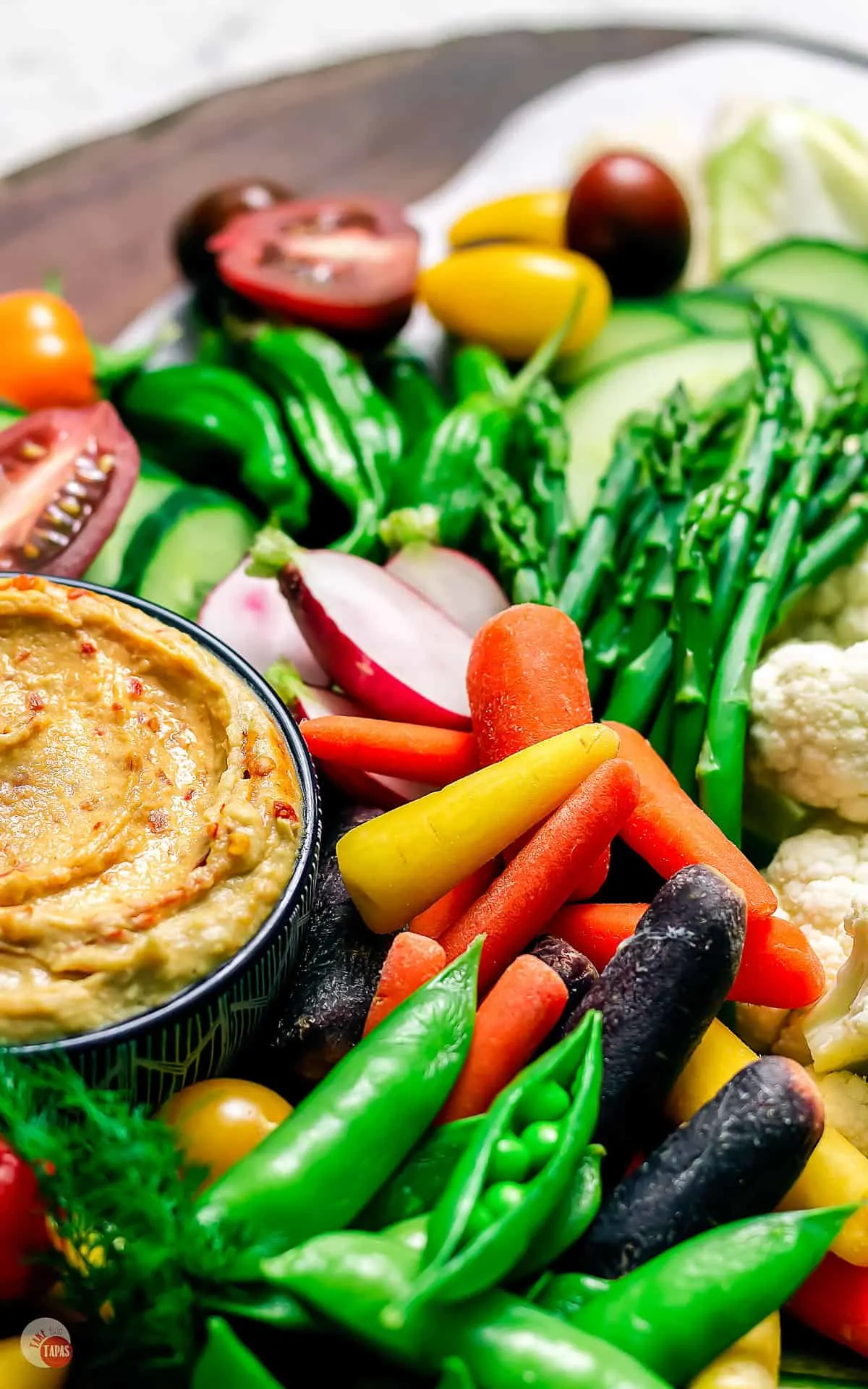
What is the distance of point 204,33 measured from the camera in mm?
5051

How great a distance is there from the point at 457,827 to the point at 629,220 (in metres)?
2.12

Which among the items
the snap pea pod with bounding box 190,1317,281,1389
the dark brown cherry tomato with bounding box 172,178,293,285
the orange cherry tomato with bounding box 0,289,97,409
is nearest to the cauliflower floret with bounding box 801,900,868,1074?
the snap pea pod with bounding box 190,1317,281,1389

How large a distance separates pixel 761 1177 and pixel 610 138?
3128 mm

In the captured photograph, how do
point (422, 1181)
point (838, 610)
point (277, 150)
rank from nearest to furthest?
point (422, 1181)
point (838, 610)
point (277, 150)

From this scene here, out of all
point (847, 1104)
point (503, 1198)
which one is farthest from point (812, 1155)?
point (503, 1198)

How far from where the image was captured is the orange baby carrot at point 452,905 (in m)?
2.10

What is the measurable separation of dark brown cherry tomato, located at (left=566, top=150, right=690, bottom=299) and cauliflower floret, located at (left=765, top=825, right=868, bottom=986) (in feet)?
6.02

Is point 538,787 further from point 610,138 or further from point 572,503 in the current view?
point 610,138

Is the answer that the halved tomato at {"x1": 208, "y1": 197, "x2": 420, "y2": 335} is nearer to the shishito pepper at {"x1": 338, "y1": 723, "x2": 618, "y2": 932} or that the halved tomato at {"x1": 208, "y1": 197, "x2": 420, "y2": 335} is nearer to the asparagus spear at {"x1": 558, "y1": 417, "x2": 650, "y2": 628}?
the asparagus spear at {"x1": 558, "y1": 417, "x2": 650, "y2": 628}

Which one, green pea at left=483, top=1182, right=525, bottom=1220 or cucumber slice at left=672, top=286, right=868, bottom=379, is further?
cucumber slice at left=672, top=286, right=868, bottom=379

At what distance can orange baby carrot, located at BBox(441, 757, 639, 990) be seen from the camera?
205cm

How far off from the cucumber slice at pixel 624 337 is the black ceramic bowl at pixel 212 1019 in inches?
68.4

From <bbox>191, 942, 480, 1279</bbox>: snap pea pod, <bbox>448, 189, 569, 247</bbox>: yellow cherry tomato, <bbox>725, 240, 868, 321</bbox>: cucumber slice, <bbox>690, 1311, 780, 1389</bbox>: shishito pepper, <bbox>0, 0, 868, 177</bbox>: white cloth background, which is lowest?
<bbox>690, 1311, 780, 1389</bbox>: shishito pepper

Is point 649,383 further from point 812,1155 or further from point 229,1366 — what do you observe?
point 229,1366
